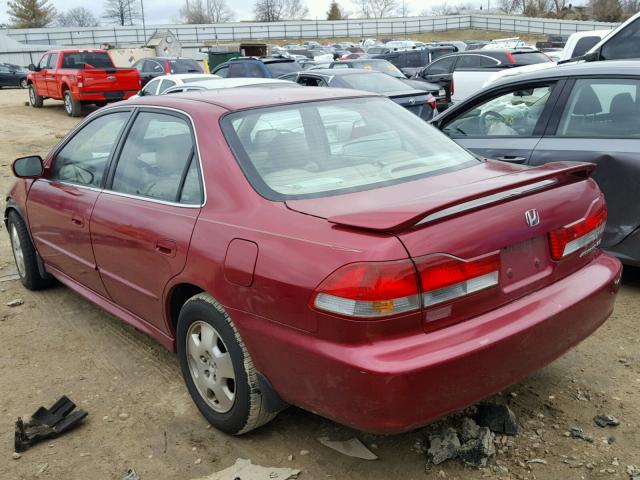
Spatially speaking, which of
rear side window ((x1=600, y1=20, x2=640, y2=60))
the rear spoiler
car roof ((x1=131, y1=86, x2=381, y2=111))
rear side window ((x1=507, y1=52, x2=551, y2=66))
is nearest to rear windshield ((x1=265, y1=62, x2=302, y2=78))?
rear side window ((x1=507, y1=52, x2=551, y2=66))

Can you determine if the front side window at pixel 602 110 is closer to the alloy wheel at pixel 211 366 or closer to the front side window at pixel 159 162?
the front side window at pixel 159 162

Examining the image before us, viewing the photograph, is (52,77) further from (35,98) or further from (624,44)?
(624,44)

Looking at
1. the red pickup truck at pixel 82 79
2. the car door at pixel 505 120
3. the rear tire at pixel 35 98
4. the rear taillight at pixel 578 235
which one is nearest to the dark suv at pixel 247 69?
the red pickup truck at pixel 82 79

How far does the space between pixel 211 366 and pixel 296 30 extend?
244 ft

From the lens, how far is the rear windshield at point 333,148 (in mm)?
2979

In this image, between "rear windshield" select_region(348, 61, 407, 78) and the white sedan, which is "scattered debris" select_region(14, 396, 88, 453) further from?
"rear windshield" select_region(348, 61, 407, 78)

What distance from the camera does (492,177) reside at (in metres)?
2.99

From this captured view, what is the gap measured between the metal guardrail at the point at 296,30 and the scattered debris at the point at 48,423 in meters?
61.4

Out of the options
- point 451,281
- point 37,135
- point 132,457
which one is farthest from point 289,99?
point 37,135

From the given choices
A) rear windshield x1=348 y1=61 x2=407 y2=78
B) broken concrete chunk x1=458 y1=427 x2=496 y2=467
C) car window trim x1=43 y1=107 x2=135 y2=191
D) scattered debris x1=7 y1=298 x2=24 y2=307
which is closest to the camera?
broken concrete chunk x1=458 y1=427 x2=496 y2=467

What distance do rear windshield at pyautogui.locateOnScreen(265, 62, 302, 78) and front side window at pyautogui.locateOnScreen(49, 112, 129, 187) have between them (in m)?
13.7

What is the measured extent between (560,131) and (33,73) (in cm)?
2045

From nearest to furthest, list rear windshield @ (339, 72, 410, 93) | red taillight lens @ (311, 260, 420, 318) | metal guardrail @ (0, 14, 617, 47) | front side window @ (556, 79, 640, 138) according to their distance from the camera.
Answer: red taillight lens @ (311, 260, 420, 318) < front side window @ (556, 79, 640, 138) < rear windshield @ (339, 72, 410, 93) < metal guardrail @ (0, 14, 617, 47)

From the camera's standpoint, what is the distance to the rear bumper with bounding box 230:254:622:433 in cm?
230
